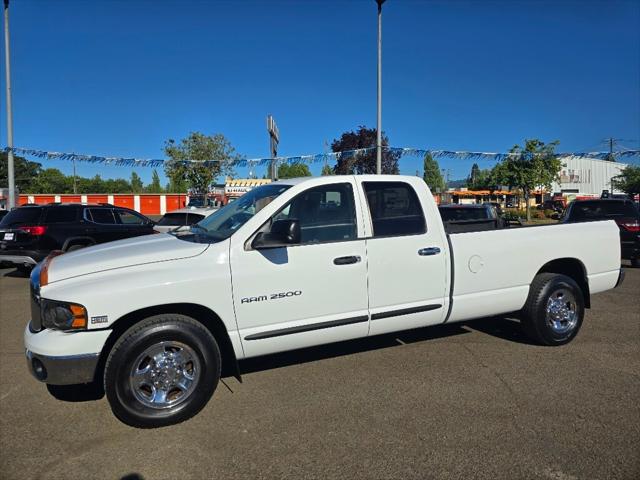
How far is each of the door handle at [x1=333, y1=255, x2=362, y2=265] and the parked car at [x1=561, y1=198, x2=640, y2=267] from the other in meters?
8.24

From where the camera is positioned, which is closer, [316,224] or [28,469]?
[28,469]

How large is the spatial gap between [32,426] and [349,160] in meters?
22.0

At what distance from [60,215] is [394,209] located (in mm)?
8730

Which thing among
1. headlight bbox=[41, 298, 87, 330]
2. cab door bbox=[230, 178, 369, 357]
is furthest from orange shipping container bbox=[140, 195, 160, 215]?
headlight bbox=[41, 298, 87, 330]

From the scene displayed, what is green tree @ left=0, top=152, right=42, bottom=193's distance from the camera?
90069 mm

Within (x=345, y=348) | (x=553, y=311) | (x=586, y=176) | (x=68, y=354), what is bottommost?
(x=345, y=348)

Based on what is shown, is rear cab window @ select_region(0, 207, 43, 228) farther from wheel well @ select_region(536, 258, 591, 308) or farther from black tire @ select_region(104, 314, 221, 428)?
wheel well @ select_region(536, 258, 591, 308)

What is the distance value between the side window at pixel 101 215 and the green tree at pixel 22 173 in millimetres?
89578

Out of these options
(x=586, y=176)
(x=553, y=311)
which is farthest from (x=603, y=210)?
(x=586, y=176)

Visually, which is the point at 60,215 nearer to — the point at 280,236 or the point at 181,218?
the point at 181,218

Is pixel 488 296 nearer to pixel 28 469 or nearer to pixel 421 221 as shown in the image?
pixel 421 221

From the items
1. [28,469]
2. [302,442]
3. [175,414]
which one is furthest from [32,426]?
[302,442]

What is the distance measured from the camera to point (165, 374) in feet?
11.6

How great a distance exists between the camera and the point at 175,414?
3.54 meters
